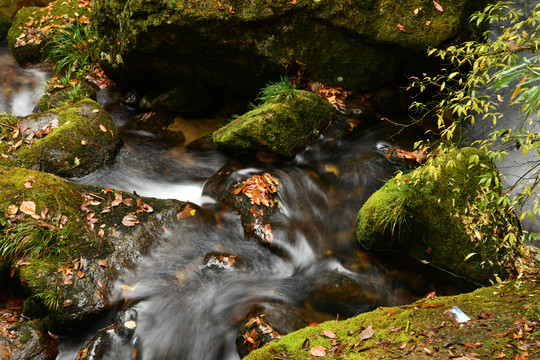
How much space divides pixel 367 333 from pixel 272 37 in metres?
5.40

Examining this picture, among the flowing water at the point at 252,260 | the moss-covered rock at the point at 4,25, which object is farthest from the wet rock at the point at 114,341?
the moss-covered rock at the point at 4,25

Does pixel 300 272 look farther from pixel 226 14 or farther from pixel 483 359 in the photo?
pixel 226 14

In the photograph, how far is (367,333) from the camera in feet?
9.27

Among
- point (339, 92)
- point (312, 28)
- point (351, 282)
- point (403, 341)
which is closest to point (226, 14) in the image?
point (312, 28)

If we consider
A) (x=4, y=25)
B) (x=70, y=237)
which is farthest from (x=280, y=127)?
(x=4, y=25)

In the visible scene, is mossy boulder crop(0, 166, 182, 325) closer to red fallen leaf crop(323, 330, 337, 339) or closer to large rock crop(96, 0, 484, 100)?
red fallen leaf crop(323, 330, 337, 339)

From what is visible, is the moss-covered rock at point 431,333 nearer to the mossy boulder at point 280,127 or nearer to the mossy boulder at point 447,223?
the mossy boulder at point 447,223

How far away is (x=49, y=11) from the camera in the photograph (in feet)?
28.9

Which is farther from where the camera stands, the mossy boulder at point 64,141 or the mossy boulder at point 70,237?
the mossy boulder at point 64,141

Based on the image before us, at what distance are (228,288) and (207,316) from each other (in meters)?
0.44

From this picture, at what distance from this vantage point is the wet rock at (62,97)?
24.0ft

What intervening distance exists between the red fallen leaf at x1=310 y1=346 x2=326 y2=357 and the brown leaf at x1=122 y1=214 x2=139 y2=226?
309 cm

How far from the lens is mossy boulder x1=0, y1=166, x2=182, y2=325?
4043mm

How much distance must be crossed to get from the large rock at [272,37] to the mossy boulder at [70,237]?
3132 mm
